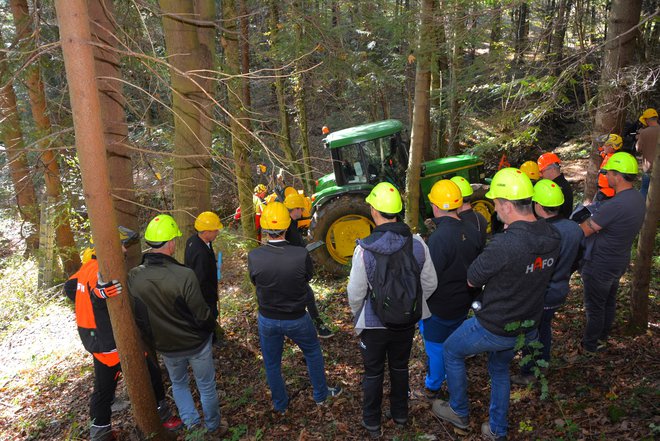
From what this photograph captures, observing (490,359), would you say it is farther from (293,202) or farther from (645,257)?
(293,202)

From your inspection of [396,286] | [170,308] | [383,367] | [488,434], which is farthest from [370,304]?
[170,308]

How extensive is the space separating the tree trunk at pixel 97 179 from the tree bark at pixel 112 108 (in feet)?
3.58

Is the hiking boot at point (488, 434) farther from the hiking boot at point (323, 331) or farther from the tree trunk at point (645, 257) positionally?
the hiking boot at point (323, 331)

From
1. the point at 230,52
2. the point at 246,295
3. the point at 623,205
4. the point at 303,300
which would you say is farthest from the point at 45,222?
the point at 623,205

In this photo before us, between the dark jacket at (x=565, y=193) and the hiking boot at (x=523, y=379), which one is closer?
the hiking boot at (x=523, y=379)

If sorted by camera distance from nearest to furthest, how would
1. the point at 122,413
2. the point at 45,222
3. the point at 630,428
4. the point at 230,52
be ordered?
1. the point at 630,428
2. the point at 122,413
3. the point at 230,52
4. the point at 45,222

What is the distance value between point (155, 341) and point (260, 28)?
977cm

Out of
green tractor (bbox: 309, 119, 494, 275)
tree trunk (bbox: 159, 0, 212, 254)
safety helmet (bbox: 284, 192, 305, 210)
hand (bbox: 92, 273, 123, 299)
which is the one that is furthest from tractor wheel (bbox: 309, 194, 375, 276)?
hand (bbox: 92, 273, 123, 299)

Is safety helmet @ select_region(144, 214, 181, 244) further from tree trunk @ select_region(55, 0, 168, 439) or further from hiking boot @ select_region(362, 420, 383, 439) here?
hiking boot @ select_region(362, 420, 383, 439)

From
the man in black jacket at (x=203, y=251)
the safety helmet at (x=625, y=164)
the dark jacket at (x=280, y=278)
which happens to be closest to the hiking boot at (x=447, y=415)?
the dark jacket at (x=280, y=278)

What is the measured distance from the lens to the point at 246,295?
23.5ft

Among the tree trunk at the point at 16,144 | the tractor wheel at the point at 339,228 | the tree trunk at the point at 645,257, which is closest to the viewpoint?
the tree trunk at the point at 645,257

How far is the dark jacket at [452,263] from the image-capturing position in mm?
3434

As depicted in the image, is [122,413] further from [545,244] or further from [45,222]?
[45,222]
